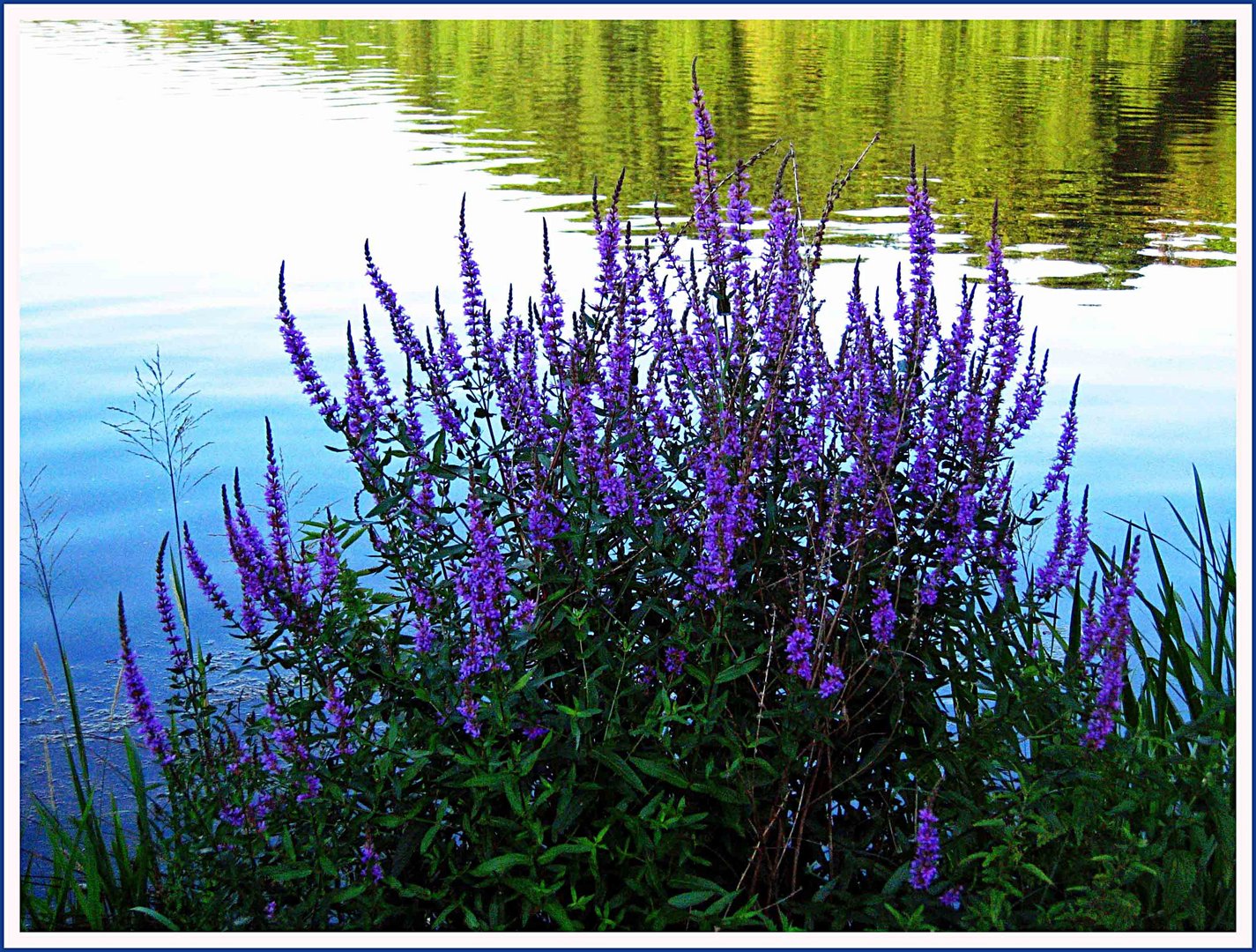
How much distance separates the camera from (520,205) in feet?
42.4

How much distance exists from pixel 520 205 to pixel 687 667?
1025 cm

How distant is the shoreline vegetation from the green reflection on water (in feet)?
15.1

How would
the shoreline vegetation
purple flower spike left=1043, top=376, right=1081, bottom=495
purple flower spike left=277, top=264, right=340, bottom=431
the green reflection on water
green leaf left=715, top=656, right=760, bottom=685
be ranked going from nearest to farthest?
green leaf left=715, top=656, right=760, bottom=685, the shoreline vegetation, purple flower spike left=277, top=264, right=340, bottom=431, purple flower spike left=1043, top=376, right=1081, bottom=495, the green reflection on water

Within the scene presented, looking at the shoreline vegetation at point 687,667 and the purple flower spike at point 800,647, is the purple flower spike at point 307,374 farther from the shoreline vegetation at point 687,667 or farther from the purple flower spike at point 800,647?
the purple flower spike at point 800,647

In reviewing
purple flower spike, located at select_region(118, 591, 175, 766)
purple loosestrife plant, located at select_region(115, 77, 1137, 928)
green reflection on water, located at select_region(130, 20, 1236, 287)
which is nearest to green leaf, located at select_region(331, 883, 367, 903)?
purple loosestrife plant, located at select_region(115, 77, 1137, 928)

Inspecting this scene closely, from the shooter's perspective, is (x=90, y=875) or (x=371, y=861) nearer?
(x=371, y=861)

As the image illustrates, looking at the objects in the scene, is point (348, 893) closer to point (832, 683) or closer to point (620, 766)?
point (620, 766)

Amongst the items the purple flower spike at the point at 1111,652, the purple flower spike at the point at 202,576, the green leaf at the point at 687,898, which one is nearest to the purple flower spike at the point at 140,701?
the purple flower spike at the point at 202,576

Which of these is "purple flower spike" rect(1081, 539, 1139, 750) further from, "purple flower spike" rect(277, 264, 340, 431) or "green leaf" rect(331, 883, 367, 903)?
"purple flower spike" rect(277, 264, 340, 431)

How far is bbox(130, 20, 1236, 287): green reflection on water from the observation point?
13.2m

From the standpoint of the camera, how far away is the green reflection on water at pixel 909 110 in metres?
13.2

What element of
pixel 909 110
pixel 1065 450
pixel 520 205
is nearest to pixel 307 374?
pixel 1065 450

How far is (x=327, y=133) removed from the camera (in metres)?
17.2

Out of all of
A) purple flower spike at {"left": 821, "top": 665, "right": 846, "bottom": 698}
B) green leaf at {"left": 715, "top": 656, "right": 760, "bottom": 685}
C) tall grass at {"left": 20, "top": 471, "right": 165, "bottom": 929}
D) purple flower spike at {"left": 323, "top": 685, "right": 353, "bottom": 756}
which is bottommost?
tall grass at {"left": 20, "top": 471, "right": 165, "bottom": 929}
